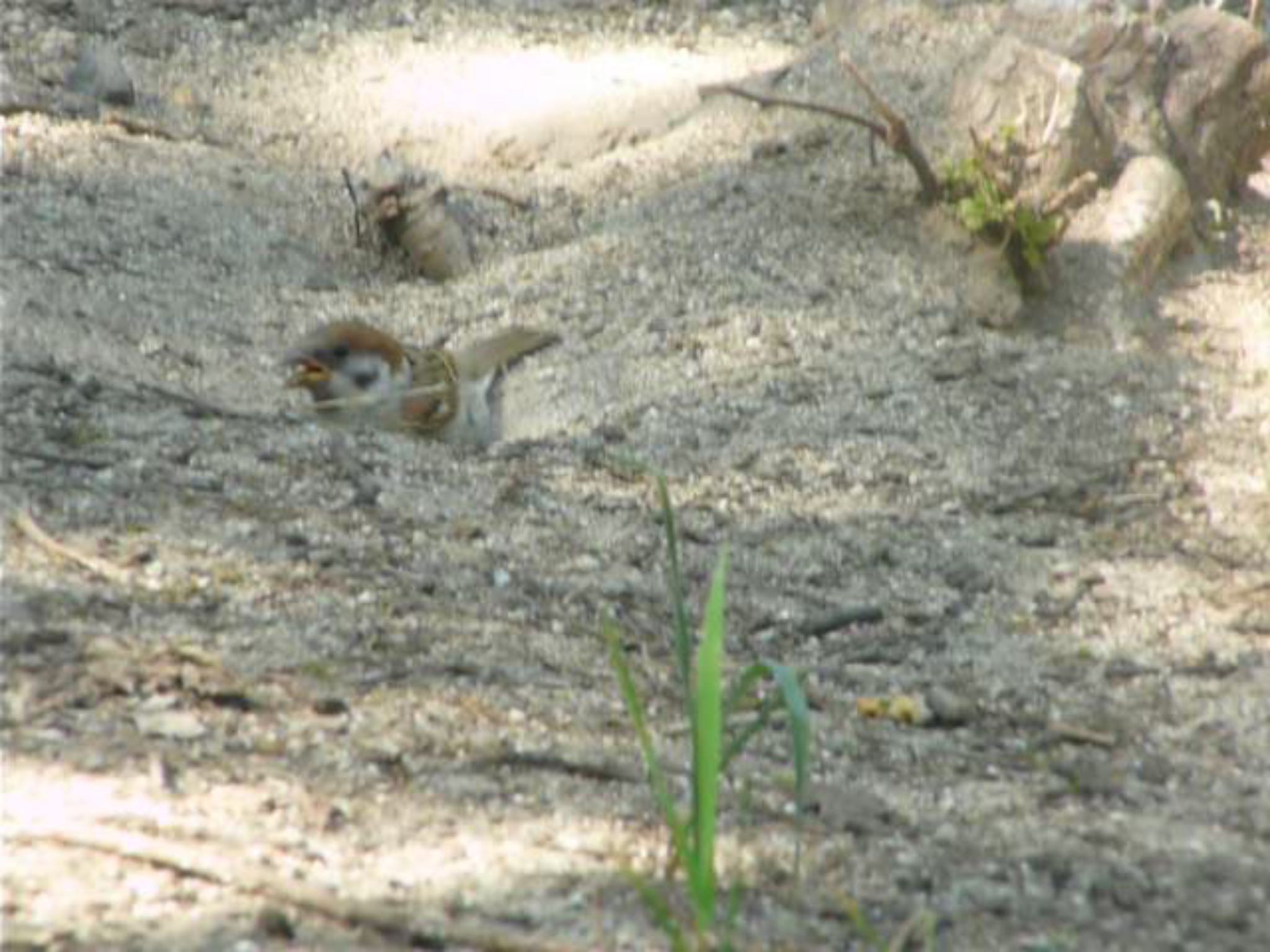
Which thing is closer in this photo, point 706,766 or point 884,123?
→ point 706,766

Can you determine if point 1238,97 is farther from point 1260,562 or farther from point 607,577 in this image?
point 607,577

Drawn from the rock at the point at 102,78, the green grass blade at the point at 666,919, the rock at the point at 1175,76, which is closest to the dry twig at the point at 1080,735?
the green grass blade at the point at 666,919

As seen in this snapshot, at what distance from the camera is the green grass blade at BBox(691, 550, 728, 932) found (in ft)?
7.78

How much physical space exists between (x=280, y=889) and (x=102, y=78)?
367cm

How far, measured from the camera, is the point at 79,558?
336cm

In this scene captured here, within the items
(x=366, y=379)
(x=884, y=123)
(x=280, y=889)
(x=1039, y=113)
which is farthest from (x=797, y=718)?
(x=884, y=123)

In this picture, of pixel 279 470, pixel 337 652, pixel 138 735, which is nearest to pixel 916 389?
pixel 279 470

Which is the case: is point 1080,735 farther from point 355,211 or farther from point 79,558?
point 355,211

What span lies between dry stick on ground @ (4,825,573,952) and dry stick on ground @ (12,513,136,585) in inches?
30.6

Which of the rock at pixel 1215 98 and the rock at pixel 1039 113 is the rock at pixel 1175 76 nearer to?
the rock at pixel 1215 98

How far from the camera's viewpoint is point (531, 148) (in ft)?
18.8

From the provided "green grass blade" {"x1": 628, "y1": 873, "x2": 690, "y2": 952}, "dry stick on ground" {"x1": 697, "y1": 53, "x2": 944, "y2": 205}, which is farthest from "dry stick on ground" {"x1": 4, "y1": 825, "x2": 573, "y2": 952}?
"dry stick on ground" {"x1": 697, "y1": 53, "x2": 944, "y2": 205}

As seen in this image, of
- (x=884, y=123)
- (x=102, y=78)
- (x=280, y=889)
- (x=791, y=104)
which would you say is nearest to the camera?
(x=280, y=889)

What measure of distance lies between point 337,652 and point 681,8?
3.84 metres
